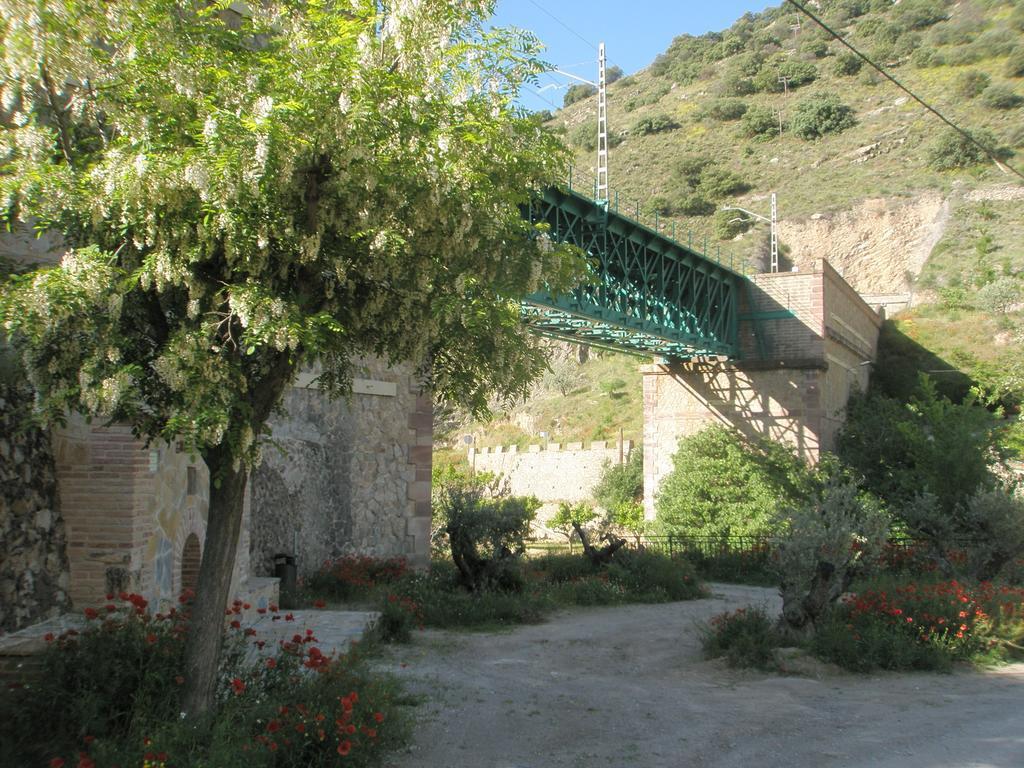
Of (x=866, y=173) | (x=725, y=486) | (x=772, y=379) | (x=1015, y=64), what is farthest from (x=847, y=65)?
(x=725, y=486)

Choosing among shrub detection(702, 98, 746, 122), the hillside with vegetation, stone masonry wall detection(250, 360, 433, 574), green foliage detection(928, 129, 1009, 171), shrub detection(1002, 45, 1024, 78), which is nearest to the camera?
stone masonry wall detection(250, 360, 433, 574)

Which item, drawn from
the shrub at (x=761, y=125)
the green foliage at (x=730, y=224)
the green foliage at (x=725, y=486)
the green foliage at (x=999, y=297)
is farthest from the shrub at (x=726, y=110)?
the green foliage at (x=725, y=486)

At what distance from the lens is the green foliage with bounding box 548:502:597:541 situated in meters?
35.2

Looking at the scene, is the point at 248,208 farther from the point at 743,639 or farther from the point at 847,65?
the point at 847,65

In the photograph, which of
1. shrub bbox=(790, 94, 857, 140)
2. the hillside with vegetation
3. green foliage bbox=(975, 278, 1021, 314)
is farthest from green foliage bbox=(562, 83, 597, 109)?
green foliage bbox=(975, 278, 1021, 314)

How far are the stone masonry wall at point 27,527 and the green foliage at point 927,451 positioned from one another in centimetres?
1476

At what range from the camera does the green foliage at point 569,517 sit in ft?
116

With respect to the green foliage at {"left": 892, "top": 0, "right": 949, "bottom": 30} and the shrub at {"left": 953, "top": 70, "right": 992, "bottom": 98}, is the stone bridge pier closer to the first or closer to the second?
the shrub at {"left": 953, "top": 70, "right": 992, "bottom": 98}

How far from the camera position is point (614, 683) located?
30.4ft

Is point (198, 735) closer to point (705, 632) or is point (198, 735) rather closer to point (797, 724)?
point (797, 724)

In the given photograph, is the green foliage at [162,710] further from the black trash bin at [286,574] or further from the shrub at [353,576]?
the shrub at [353,576]

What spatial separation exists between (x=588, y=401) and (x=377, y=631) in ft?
128

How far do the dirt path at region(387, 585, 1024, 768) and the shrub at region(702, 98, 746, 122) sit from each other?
67473 mm

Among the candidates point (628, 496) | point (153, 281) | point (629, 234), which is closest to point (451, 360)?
point (153, 281)
